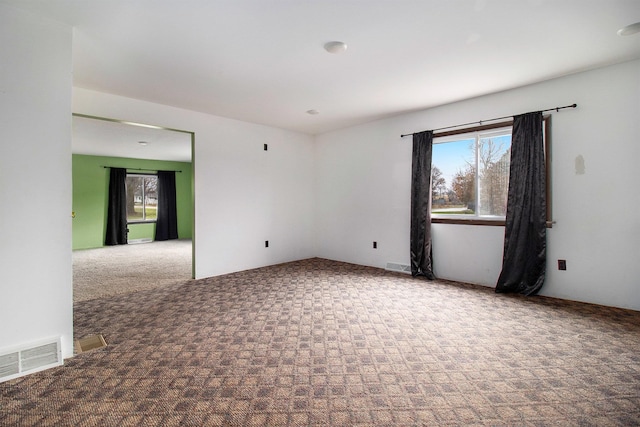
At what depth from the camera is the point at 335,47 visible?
105 inches

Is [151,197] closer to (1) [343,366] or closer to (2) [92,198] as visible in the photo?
(2) [92,198]

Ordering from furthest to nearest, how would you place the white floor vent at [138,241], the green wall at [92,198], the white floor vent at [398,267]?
the white floor vent at [138,241]
the green wall at [92,198]
the white floor vent at [398,267]

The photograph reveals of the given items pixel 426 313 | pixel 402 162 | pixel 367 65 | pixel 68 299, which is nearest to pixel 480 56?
pixel 367 65

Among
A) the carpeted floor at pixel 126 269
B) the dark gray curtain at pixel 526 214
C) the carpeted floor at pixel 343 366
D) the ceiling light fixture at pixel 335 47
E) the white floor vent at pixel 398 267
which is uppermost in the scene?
the ceiling light fixture at pixel 335 47

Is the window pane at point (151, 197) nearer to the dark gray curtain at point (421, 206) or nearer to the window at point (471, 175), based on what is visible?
the dark gray curtain at point (421, 206)

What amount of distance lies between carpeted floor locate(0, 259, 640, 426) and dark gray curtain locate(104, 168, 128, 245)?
220 inches

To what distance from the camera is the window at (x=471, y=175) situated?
4.02 meters

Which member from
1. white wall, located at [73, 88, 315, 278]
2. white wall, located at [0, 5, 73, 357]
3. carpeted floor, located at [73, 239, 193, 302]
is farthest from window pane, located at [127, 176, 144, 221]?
white wall, located at [0, 5, 73, 357]

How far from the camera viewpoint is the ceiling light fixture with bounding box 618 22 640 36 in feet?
8.01

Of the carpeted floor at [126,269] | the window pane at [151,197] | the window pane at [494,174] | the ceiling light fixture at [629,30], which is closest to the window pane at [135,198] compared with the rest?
the window pane at [151,197]

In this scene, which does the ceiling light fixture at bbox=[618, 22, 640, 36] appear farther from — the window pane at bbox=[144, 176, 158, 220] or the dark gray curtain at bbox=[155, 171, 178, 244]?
the window pane at bbox=[144, 176, 158, 220]

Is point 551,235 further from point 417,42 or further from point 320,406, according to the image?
point 320,406

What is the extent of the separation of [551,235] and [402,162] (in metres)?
2.19

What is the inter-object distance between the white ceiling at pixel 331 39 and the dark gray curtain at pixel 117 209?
544 centimetres
